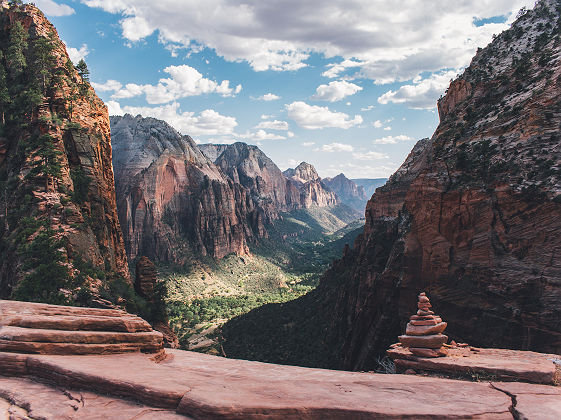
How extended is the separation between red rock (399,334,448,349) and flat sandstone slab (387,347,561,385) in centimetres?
43

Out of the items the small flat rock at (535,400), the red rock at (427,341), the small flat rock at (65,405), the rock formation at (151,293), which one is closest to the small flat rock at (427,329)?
the red rock at (427,341)

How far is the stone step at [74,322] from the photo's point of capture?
984 cm

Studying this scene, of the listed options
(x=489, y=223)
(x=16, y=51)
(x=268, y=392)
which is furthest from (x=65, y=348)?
(x=16, y=51)

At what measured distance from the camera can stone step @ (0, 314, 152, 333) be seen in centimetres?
984

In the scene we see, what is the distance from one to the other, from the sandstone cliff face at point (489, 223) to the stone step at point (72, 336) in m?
22.4

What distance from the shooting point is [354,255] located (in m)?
60.3

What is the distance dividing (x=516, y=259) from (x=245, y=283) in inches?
3302

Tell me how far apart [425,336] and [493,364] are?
9.40 feet

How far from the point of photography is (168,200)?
107m

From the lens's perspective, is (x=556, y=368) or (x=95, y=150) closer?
(x=556, y=368)

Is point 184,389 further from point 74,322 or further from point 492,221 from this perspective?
point 492,221

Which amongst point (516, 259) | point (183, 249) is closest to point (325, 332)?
point (516, 259)

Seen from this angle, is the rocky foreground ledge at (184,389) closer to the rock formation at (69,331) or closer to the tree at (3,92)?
the rock formation at (69,331)

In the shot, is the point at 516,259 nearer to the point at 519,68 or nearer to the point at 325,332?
the point at 519,68
